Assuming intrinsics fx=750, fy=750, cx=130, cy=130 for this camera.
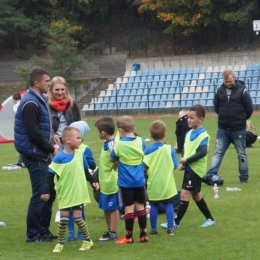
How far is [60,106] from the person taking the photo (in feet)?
31.3

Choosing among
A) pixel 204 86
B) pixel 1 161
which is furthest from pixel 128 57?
pixel 1 161

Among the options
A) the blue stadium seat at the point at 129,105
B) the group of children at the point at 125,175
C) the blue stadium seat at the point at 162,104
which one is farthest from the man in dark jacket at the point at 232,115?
the blue stadium seat at the point at 129,105

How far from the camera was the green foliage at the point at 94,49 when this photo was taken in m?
52.8

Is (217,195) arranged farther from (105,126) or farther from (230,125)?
(105,126)

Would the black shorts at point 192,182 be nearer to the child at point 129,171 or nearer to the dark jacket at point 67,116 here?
the child at point 129,171

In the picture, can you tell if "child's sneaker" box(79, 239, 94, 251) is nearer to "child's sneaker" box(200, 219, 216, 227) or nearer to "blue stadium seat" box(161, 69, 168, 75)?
"child's sneaker" box(200, 219, 216, 227)

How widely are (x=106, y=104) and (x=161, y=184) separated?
35626mm

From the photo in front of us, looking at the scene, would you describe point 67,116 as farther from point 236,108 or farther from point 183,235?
point 236,108

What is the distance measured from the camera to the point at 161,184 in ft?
29.5

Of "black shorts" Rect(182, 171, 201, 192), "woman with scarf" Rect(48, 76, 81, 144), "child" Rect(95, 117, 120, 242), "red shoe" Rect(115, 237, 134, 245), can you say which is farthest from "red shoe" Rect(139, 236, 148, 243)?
"woman with scarf" Rect(48, 76, 81, 144)

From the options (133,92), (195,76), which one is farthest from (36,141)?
(133,92)

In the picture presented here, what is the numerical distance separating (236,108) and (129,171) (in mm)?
5101

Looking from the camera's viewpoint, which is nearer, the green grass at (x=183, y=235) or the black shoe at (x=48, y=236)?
the green grass at (x=183, y=235)

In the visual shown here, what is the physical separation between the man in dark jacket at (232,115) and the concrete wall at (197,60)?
3109 centimetres
